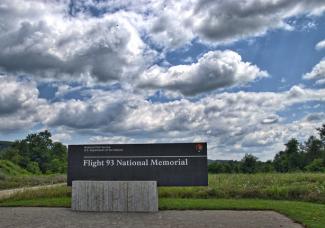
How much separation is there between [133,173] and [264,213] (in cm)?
527

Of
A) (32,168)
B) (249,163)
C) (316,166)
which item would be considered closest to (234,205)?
(249,163)

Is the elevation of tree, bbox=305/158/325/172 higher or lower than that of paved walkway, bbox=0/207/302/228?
higher

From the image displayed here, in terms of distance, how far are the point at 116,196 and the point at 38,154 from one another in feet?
229

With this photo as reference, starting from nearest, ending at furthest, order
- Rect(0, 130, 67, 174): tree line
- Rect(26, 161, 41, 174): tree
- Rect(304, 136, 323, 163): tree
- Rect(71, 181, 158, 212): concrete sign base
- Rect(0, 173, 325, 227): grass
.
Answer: Rect(71, 181, 158, 212): concrete sign base, Rect(0, 173, 325, 227): grass, Rect(26, 161, 41, 174): tree, Rect(0, 130, 67, 174): tree line, Rect(304, 136, 323, 163): tree

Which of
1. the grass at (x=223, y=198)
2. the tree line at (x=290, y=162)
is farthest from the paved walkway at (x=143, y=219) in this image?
the tree line at (x=290, y=162)

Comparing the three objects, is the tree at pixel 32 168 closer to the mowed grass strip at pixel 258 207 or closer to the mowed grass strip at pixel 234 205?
the mowed grass strip at pixel 234 205

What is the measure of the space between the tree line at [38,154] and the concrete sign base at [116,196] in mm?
51307

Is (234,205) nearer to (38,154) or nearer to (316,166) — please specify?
(316,166)

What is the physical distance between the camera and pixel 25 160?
225ft

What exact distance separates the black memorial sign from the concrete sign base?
2.73ft

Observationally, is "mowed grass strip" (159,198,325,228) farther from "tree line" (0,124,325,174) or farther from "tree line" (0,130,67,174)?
"tree line" (0,130,67,174)

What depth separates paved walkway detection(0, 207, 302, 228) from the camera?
13258mm

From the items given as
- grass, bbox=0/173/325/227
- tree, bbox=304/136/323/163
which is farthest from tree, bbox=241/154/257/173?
grass, bbox=0/173/325/227

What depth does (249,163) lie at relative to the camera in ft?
203
